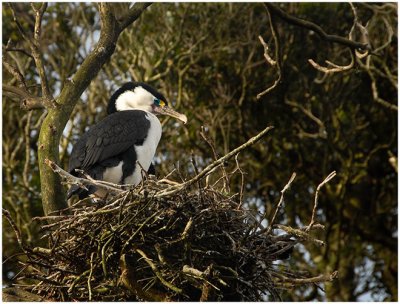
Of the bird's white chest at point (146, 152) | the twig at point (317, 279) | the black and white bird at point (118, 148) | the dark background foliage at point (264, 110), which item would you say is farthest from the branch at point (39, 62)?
the dark background foliage at point (264, 110)

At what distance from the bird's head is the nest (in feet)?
6.33

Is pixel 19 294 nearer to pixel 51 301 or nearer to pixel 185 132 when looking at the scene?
pixel 51 301

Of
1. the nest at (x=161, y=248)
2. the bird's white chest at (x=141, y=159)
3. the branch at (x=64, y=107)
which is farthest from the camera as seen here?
the bird's white chest at (x=141, y=159)

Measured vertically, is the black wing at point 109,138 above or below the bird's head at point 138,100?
below

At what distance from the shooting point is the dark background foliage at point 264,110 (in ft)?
38.1

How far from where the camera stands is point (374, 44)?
12125mm

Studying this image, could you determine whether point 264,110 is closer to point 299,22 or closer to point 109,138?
point 109,138

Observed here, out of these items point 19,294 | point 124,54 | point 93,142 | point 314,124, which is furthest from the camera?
point 314,124

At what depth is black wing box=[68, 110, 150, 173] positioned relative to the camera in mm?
6566

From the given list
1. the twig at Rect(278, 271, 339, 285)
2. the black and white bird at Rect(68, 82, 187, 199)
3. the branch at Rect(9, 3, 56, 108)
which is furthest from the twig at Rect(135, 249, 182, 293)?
the branch at Rect(9, 3, 56, 108)

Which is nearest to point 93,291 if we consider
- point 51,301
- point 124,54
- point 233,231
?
point 51,301

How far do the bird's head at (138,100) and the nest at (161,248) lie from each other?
193cm

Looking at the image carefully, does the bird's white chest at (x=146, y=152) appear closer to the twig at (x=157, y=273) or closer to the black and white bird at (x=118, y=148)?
the black and white bird at (x=118, y=148)

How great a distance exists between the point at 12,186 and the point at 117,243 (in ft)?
21.7
